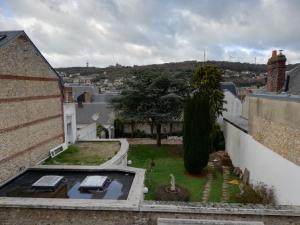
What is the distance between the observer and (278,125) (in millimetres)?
11656

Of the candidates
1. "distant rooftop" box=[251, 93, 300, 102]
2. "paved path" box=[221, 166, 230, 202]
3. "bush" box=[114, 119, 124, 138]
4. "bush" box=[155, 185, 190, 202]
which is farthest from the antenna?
"distant rooftop" box=[251, 93, 300, 102]

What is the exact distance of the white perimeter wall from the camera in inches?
401

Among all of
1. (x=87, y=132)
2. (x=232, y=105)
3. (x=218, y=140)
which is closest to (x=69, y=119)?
(x=87, y=132)

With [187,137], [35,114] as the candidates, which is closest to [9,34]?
[35,114]

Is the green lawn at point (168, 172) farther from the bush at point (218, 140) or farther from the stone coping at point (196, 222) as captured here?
the stone coping at point (196, 222)

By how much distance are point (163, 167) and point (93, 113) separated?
45.9 ft

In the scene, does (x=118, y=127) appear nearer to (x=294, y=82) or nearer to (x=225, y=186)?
(x=225, y=186)

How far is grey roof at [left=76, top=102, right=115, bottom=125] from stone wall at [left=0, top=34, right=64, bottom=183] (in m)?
14.0

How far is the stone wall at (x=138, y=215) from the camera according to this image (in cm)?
839

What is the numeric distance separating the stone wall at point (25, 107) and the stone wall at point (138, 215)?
305 centimetres

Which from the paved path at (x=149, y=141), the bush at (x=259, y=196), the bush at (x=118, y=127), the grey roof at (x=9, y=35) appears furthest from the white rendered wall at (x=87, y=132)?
the bush at (x=259, y=196)

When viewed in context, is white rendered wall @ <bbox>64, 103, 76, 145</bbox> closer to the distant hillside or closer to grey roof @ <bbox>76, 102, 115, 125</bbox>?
the distant hillside

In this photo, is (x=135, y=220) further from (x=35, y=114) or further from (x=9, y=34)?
(x=9, y=34)

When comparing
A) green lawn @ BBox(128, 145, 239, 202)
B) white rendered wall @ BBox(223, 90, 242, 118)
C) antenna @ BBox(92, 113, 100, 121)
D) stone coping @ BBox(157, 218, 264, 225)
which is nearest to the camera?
stone coping @ BBox(157, 218, 264, 225)
